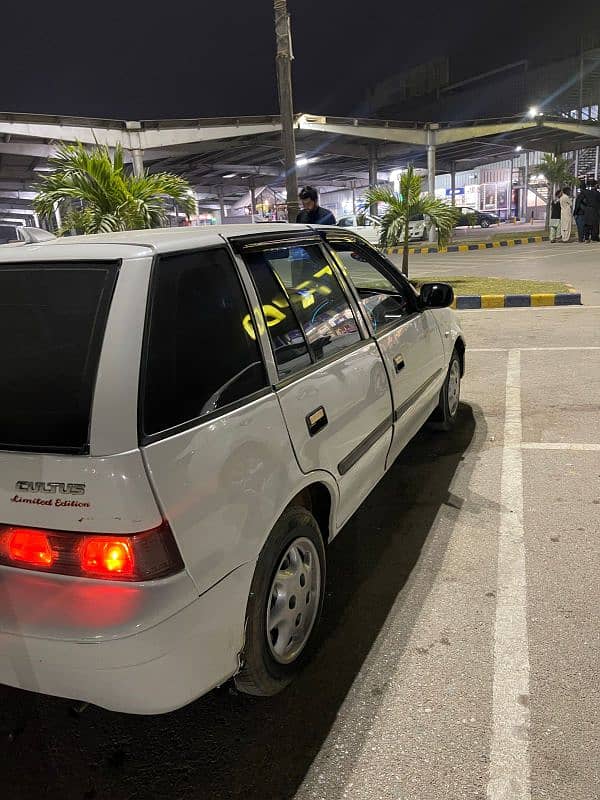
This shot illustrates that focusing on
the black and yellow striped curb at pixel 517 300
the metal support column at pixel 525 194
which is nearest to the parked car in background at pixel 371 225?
the black and yellow striped curb at pixel 517 300

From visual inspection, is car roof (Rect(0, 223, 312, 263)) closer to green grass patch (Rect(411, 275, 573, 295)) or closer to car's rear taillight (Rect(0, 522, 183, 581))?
car's rear taillight (Rect(0, 522, 183, 581))

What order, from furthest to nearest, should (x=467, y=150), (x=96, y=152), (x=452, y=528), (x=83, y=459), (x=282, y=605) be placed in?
(x=467, y=150)
(x=96, y=152)
(x=452, y=528)
(x=282, y=605)
(x=83, y=459)

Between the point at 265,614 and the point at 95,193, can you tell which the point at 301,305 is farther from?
the point at 95,193

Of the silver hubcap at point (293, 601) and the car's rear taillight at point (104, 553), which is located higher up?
the car's rear taillight at point (104, 553)

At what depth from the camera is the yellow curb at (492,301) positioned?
33.2ft

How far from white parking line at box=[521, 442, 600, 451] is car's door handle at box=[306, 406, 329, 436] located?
7.95 feet

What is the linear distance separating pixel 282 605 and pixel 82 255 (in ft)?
4.47

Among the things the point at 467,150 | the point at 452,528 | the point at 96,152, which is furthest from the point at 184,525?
the point at 467,150

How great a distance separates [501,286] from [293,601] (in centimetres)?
1048

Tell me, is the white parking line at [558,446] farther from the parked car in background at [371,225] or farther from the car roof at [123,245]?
the parked car in background at [371,225]

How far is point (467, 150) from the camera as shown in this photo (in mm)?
36219

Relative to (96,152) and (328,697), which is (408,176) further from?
(328,697)

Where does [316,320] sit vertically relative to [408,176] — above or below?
Answer: below

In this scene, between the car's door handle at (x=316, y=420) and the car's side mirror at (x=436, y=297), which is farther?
the car's side mirror at (x=436, y=297)
